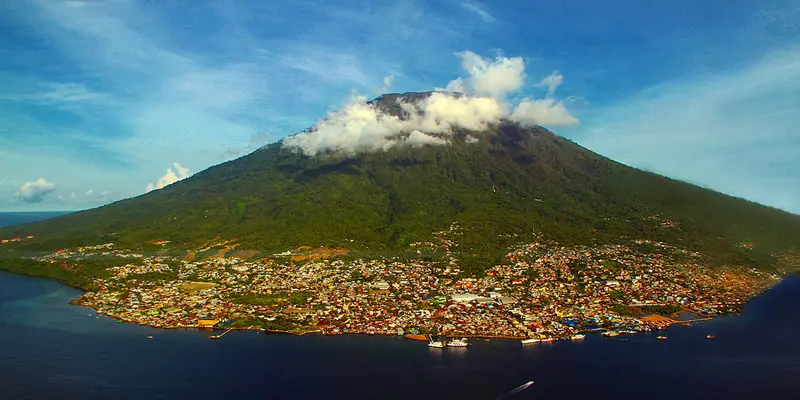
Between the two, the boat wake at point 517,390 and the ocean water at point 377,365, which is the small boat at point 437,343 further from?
the boat wake at point 517,390

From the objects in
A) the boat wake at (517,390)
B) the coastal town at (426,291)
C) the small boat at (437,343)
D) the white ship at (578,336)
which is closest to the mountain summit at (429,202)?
the coastal town at (426,291)

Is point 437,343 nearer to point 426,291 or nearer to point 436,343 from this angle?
point 436,343

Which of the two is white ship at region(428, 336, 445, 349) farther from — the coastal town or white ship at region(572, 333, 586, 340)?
white ship at region(572, 333, 586, 340)

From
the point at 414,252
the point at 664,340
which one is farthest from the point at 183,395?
the point at 414,252

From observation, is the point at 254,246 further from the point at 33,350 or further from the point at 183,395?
the point at 183,395

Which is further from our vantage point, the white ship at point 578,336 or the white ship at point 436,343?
the white ship at point 578,336
